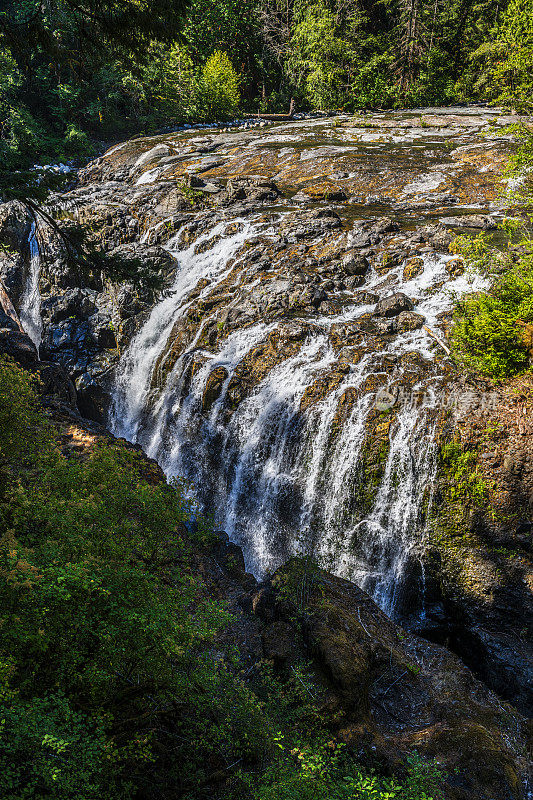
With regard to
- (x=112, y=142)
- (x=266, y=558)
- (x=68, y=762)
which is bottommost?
(x=266, y=558)

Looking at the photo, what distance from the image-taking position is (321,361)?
1131cm

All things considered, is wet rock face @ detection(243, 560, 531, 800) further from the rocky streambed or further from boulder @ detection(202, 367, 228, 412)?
boulder @ detection(202, 367, 228, 412)

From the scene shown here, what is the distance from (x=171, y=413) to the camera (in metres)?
13.3

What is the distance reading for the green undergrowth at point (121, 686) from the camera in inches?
130

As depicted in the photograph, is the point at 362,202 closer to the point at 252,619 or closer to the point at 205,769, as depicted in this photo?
the point at 252,619

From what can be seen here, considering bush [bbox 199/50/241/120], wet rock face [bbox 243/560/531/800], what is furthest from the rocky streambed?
bush [bbox 199/50/241/120]

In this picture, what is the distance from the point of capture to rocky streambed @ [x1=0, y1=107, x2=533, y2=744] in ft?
28.1

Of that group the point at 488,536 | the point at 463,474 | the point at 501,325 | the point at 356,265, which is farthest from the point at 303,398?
the point at 356,265

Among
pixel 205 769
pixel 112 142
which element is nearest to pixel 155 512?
pixel 205 769

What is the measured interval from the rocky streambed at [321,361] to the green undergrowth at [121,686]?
3024mm

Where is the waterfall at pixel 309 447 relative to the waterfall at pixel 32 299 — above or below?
below

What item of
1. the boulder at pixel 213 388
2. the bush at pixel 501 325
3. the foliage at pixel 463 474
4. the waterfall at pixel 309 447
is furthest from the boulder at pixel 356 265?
the foliage at pixel 463 474

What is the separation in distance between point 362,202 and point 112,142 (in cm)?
2676

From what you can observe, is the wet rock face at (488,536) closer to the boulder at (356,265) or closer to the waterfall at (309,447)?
the waterfall at (309,447)
